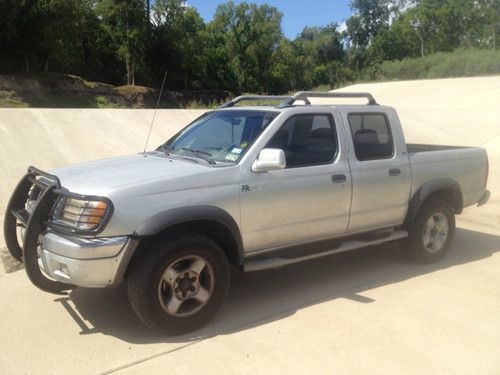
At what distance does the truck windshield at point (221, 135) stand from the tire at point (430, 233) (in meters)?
2.24

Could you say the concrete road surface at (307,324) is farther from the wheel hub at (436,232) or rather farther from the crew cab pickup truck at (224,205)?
the crew cab pickup truck at (224,205)

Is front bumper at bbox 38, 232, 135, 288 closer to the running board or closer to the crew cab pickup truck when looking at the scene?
the crew cab pickup truck

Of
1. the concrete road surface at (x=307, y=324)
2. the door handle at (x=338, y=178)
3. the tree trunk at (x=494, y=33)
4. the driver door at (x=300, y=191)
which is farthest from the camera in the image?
the tree trunk at (x=494, y=33)

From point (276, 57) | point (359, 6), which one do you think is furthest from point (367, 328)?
point (359, 6)

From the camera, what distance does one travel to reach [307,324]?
437 centimetres

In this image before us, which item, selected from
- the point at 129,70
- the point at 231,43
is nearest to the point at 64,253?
the point at 129,70

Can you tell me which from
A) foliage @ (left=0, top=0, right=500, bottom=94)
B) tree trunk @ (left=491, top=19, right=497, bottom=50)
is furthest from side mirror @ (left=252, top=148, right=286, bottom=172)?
tree trunk @ (left=491, top=19, right=497, bottom=50)

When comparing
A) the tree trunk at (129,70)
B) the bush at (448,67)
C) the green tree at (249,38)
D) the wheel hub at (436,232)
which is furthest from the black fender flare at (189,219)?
the green tree at (249,38)

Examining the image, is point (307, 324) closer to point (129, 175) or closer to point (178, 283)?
point (178, 283)

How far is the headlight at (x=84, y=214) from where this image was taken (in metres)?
3.81

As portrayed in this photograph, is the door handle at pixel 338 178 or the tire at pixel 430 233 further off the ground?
the door handle at pixel 338 178

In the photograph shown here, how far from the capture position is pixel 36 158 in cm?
955

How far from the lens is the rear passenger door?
17.3 ft

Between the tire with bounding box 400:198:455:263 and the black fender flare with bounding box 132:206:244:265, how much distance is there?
94.9 inches
